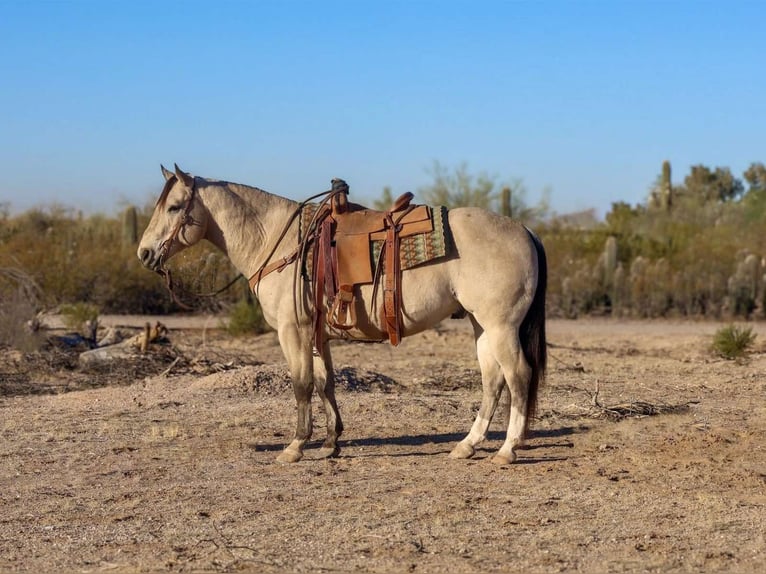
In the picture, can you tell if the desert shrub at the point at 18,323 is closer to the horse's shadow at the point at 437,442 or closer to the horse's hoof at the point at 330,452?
the horse's shadow at the point at 437,442

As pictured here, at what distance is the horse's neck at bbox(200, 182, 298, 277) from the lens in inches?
354

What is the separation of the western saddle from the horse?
2.5 inches

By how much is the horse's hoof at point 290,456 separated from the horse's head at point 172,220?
1696mm

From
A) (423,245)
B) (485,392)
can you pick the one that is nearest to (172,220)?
(423,245)

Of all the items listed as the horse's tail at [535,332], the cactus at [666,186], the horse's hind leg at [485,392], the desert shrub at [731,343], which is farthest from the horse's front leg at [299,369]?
the cactus at [666,186]

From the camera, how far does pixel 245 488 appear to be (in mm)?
7809

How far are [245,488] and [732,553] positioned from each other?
315 cm

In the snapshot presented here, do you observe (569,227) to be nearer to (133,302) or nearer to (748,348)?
(133,302)

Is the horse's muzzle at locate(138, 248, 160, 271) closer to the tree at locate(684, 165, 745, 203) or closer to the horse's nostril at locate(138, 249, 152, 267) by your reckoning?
the horse's nostril at locate(138, 249, 152, 267)

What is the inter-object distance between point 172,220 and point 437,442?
2749 mm

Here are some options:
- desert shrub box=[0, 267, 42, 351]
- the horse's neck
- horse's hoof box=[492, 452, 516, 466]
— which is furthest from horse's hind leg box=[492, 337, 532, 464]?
desert shrub box=[0, 267, 42, 351]

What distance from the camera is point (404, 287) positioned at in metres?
8.55

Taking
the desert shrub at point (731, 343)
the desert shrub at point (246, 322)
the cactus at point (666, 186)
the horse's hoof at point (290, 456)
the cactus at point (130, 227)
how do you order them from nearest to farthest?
1. the horse's hoof at point (290, 456)
2. the desert shrub at point (731, 343)
3. the desert shrub at point (246, 322)
4. the cactus at point (130, 227)
5. the cactus at point (666, 186)

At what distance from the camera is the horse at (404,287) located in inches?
333
